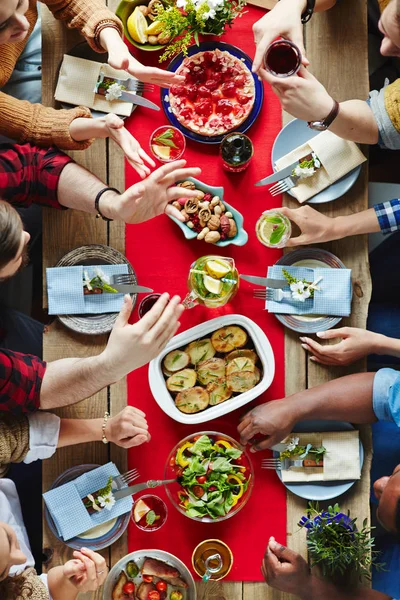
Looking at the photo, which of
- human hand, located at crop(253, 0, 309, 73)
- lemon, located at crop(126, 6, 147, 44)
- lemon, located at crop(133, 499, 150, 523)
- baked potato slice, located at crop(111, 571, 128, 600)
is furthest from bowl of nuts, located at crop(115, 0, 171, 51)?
baked potato slice, located at crop(111, 571, 128, 600)

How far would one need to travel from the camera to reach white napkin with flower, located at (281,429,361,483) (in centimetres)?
244

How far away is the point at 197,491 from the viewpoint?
240 cm

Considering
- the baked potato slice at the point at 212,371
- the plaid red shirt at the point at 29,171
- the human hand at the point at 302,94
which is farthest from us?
the baked potato slice at the point at 212,371

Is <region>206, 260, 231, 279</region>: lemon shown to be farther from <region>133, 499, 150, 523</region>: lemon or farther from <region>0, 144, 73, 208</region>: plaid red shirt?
<region>133, 499, 150, 523</region>: lemon

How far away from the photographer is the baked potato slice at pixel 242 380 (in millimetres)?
2385

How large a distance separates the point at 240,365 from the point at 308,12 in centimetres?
138

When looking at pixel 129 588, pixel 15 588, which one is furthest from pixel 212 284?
pixel 15 588

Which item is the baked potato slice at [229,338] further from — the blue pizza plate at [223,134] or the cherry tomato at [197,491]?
the blue pizza plate at [223,134]

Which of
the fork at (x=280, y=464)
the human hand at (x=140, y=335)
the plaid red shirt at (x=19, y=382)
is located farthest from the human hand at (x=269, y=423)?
the plaid red shirt at (x=19, y=382)

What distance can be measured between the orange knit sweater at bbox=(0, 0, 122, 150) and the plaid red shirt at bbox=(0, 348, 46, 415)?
83 cm

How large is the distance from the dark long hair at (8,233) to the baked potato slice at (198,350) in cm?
75

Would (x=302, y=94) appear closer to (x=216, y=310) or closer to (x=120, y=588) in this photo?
(x=216, y=310)

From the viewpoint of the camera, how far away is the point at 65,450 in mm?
2498

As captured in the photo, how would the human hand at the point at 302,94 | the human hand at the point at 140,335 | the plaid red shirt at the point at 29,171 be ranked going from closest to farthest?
the human hand at the point at 140,335 < the human hand at the point at 302,94 < the plaid red shirt at the point at 29,171
